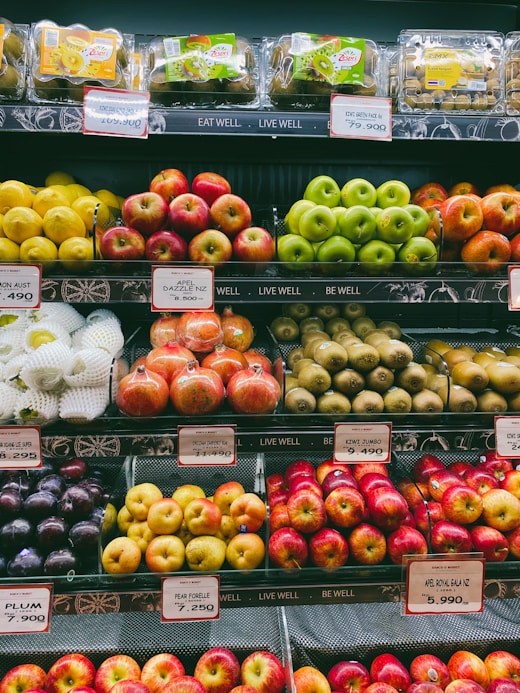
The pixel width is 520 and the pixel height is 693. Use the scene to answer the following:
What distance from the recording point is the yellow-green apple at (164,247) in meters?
1.36

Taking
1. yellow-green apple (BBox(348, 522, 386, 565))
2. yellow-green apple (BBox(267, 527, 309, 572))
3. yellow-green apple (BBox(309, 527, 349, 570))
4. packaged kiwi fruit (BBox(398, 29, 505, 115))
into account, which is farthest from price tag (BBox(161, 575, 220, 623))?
packaged kiwi fruit (BBox(398, 29, 505, 115))

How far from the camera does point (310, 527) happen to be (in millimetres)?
1366

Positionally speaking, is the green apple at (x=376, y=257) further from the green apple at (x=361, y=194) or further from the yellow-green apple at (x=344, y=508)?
the yellow-green apple at (x=344, y=508)

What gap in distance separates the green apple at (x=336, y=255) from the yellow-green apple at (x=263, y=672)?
1.09 meters

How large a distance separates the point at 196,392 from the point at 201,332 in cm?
26

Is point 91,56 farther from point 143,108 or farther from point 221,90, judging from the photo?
point 221,90

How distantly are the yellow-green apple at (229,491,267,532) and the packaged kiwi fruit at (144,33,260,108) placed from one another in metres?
1.14

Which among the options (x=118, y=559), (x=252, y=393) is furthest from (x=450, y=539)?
(x=118, y=559)

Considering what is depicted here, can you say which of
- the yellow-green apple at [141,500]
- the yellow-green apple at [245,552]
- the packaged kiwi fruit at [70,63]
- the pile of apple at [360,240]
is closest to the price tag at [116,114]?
the packaged kiwi fruit at [70,63]

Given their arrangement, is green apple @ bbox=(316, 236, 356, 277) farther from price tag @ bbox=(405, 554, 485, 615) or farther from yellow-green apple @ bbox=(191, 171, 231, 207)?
price tag @ bbox=(405, 554, 485, 615)

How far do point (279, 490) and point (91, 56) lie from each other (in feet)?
4.52

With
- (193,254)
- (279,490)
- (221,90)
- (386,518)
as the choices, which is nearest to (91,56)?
(221,90)

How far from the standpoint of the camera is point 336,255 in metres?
1.41

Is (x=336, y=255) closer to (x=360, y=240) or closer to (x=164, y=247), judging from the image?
(x=360, y=240)
